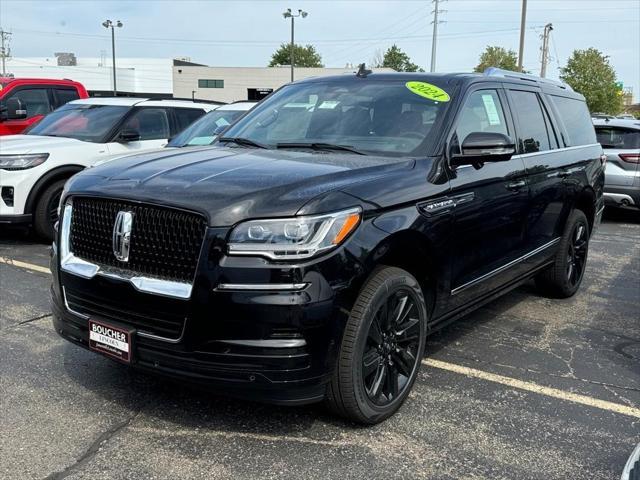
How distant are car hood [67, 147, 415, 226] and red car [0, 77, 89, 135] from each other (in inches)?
302

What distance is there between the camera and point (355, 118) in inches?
162

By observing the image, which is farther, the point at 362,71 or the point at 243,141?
the point at 362,71

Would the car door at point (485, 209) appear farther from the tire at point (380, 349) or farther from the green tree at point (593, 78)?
the green tree at point (593, 78)

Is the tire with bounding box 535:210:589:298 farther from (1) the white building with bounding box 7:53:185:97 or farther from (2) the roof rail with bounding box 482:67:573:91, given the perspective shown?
(1) the white building with bounding box 7:53:185:97

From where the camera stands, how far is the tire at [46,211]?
7.50 m

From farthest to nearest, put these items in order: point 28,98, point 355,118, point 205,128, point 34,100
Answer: point 34,100 < point 28,98 < point 205,128 < point 355,118

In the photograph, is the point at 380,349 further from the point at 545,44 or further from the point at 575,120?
the point at 545,44

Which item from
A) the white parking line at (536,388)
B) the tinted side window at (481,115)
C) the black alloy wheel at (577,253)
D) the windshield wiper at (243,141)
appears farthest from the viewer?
the black alloy wheel at (577,253)

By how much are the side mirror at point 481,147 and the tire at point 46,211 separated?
5.52 m

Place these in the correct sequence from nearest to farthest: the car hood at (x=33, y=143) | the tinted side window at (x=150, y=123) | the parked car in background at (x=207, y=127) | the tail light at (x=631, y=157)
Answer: the car hood at (x=33, y=143)
the parked car in background at (x=207, y=127)
the tinted side window at (x=150, y=123)
the tail light at (x=631, y=157)

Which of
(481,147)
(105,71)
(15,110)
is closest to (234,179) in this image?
(481,147)

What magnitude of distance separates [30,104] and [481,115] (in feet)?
29.9

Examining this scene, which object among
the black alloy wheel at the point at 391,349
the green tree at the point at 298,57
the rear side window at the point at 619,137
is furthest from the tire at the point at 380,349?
the green tree at the point at 298,57

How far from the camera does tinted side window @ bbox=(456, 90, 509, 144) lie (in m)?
3.99
